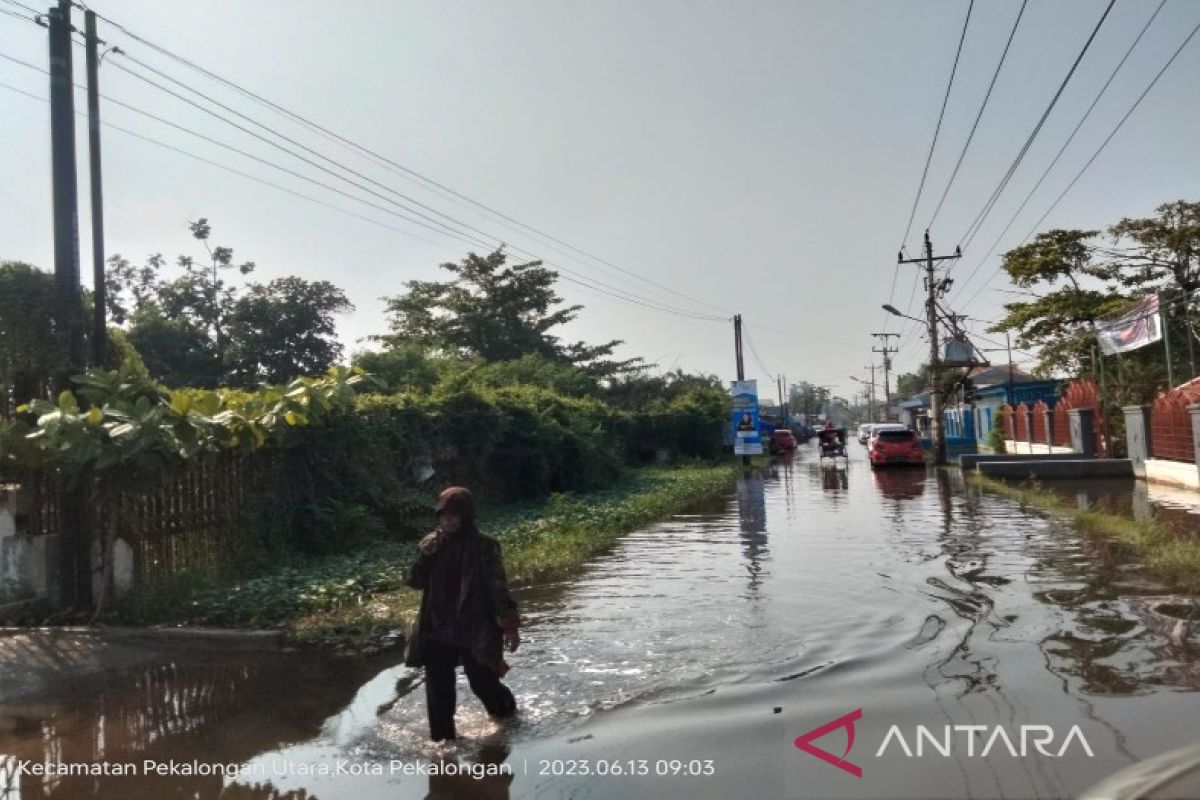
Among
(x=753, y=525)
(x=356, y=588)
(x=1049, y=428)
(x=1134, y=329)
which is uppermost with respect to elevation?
(x=1134, y=329)

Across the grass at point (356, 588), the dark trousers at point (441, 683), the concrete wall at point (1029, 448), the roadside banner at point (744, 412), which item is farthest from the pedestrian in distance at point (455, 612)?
the roadside banner at point (744, 412)

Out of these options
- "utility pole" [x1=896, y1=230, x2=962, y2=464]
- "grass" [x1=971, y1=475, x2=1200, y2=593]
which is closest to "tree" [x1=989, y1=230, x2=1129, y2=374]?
"utility pole" [x1=896, y1=230, x2=962, y2=464]

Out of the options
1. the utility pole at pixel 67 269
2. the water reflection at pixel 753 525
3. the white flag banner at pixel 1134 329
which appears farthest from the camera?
the white flag banner at pixel 1134 329

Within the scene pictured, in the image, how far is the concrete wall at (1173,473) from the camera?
19.2 meters

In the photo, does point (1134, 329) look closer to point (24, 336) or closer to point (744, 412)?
point (744, 412)

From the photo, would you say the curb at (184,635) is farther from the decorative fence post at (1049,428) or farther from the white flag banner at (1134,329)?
the decorative fence post at (1049,428)

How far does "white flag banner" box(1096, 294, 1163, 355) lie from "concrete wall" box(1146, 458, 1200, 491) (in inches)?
118

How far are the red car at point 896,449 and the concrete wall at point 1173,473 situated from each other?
33.8ft

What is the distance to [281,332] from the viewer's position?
125 ft

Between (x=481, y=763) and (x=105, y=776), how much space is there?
2105mm

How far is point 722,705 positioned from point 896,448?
2838 centimetres

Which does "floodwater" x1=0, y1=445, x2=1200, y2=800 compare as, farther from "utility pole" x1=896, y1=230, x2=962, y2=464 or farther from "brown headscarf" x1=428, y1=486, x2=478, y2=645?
"utility pole" x1=896, y1=230, x2=962, y2=464

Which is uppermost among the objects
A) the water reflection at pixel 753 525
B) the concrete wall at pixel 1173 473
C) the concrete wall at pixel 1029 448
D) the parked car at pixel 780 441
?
the parked car at pixel 780 441

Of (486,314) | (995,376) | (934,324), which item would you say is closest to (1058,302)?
(934,324)
